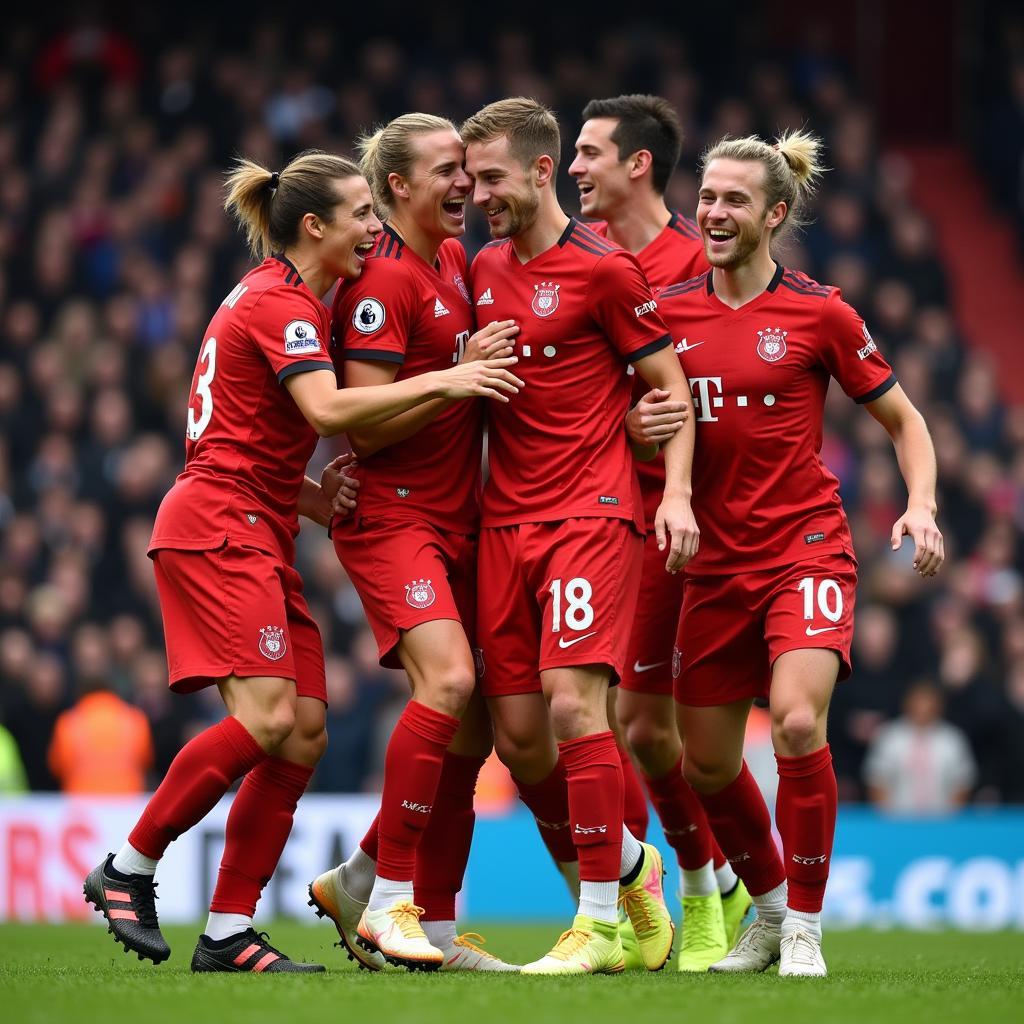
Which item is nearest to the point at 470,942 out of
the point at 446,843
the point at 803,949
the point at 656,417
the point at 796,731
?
the point at 446,843

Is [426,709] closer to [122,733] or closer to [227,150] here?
[122,733]

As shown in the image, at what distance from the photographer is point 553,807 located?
6.78 meters

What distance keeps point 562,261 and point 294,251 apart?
926mm

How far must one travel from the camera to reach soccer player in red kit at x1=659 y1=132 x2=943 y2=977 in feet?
20.9

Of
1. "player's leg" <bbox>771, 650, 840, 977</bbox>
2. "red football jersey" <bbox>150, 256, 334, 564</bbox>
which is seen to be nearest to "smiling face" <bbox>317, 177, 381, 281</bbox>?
"red football jersey" <bbox>150, 256, 334, 564</bbox>

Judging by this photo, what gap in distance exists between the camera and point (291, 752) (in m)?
6.46

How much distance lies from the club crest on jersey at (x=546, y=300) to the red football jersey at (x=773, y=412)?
548mm

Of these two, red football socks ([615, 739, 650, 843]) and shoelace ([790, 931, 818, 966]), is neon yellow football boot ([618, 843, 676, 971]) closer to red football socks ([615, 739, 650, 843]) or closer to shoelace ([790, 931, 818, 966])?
red football socks ([615, 739, 650, 843])

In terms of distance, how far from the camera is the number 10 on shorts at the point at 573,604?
6246mm

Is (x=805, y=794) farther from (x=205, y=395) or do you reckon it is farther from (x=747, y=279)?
(x=205, y=395)

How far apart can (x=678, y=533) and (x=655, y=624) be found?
3.36 feet

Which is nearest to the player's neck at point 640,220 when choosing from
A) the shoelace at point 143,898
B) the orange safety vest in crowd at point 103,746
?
the shoelace at point 143,898

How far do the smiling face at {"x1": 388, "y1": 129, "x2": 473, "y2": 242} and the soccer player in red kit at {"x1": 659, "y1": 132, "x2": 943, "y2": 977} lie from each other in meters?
0.84

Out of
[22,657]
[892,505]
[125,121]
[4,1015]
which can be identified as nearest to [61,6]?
[125,121]
